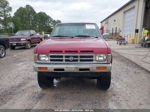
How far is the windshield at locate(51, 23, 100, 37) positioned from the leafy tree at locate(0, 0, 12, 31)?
118 feet

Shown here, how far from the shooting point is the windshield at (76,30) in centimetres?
397

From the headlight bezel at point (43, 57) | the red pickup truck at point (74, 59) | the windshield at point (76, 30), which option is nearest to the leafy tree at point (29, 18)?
the windshield at point (76, 30)

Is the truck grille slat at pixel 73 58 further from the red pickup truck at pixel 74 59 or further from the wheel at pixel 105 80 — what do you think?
the wheel at pixel 105 80

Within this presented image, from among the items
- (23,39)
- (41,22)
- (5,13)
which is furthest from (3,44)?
→ (41,22)

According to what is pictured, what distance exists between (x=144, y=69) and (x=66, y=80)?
11.4ft

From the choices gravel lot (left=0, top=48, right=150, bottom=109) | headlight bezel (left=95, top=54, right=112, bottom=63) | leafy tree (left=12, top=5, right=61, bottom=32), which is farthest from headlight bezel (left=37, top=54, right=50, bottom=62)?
leafy tree (left=12, top=5, right=61, bottom=32)

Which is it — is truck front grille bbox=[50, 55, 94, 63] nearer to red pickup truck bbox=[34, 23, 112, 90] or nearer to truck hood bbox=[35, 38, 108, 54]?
red pickup truck bbox=[34, 23, 112, 90]

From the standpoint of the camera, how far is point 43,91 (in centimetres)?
352

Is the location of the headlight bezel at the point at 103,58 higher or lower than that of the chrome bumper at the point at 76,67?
higher

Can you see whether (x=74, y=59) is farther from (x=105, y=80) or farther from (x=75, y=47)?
(x=105, y=80)

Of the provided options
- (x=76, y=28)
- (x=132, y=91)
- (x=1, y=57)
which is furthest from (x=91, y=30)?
(x=1, y=57)

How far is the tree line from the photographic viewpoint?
35.6 meters

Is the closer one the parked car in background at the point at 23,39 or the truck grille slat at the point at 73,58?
the truck grille slat at the point at 73,58

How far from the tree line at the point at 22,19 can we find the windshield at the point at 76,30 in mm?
29751
